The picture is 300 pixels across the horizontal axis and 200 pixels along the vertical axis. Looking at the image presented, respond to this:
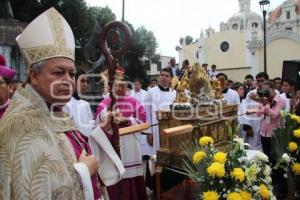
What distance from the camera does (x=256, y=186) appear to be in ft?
9.25

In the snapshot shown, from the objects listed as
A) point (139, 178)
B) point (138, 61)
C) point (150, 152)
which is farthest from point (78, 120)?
point (138, 61)

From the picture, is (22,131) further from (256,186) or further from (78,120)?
(78,120)

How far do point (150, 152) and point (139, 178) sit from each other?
249 cm

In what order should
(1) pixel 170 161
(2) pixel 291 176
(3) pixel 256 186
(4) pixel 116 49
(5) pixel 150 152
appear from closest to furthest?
(3) pixel 256 186, (4) pixel 116 49, (1) pixel 170 161, (2) pixel 291 176, (5) pixel 150 152

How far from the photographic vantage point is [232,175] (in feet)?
8.86

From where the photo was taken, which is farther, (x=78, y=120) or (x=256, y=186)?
(x=78, y=120)

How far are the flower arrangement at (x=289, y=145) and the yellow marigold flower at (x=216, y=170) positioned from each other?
1726mm

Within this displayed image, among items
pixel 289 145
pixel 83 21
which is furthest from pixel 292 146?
pixel 83 21

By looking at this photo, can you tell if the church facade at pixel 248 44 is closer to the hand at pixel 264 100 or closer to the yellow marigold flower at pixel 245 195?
the hand at pixel 264 100

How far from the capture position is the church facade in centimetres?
3412

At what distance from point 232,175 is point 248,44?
34.6m

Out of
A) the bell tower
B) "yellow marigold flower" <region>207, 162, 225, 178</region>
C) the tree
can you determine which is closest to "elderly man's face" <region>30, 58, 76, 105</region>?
"yellow marigold flower" <region>207, 162, 225, 178</region>

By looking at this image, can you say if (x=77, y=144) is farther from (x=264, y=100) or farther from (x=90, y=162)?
(x=264, y=100)

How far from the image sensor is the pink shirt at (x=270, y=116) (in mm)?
5738
